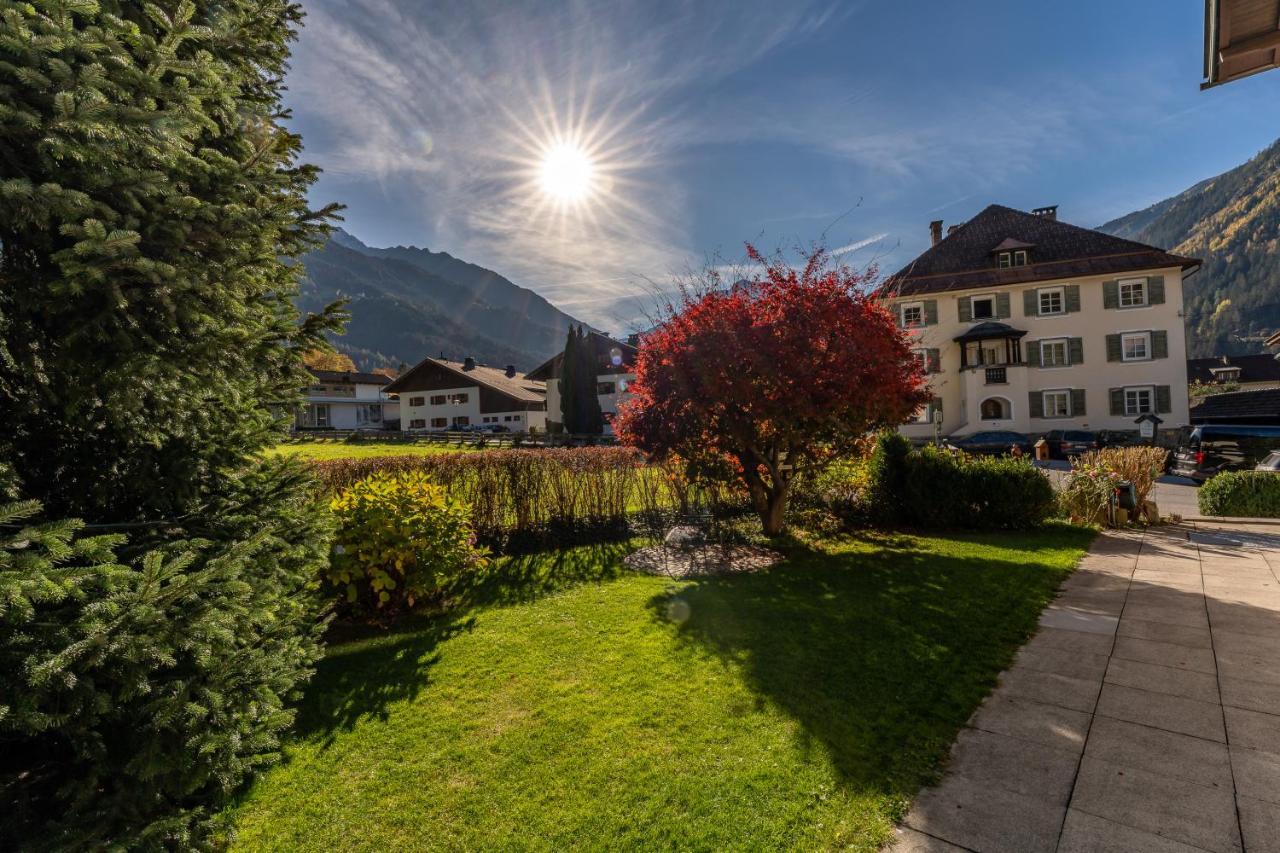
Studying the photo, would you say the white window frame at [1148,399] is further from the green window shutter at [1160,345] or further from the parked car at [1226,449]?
the parked car at [1226,449]

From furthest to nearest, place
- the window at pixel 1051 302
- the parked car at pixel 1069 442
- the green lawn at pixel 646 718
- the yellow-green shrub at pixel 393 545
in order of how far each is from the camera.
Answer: the window at pixel 1051 302 → the parked car at pixel 1069 442 → the yellow-green shrub at pixel 393 545 → the green lawn at pixel 646 718

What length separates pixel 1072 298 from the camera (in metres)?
30.1

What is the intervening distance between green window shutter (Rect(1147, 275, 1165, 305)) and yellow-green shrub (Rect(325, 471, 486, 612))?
123 ft

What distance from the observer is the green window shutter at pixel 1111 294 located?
29.3 m

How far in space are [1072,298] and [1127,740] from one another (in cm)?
3527

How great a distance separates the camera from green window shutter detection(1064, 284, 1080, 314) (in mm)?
30000

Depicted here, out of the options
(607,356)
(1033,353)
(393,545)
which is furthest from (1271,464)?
(607,356)

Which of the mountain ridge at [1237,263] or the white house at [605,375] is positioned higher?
the mountain ridge at [1237,263]

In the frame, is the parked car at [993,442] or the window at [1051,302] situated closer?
the parked car at [993,442]

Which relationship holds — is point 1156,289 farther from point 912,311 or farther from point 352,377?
point 352,377

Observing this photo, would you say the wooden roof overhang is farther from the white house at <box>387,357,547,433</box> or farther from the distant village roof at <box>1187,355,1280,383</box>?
the distant village roof at <box>1187,355,1280,383</box>

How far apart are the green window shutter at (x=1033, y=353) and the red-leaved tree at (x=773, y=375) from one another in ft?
93.7

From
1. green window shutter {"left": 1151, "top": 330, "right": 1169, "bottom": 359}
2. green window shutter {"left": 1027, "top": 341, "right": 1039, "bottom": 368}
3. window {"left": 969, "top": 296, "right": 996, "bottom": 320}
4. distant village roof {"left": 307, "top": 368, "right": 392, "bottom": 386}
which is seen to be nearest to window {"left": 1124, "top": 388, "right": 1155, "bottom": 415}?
green window shutter {"left": 1151, "top": 330, "right": 1169, "bottom": 359}

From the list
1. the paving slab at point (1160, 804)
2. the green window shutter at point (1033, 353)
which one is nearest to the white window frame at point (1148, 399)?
the green window shutter at point (1033, 353)
